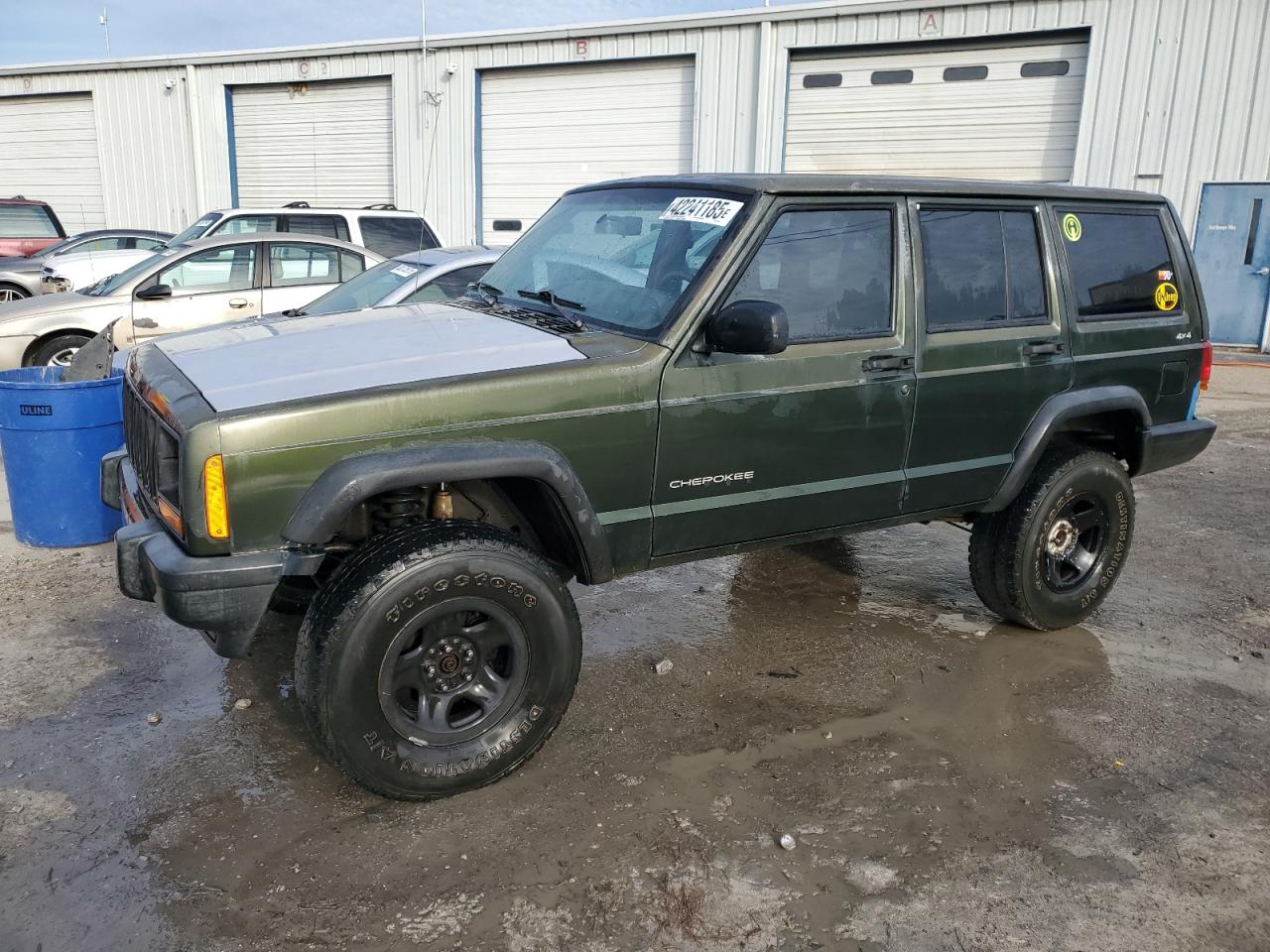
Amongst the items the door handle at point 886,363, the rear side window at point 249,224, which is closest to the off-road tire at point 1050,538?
the door handle at point 886,363

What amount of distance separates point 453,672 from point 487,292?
177 cm

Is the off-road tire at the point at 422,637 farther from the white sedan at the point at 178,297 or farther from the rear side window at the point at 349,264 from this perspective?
the rear side window at the point at 349,264

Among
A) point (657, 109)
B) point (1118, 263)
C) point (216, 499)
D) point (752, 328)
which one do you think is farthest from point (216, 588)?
point (657, 109)

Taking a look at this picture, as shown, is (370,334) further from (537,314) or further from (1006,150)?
(1006,150)

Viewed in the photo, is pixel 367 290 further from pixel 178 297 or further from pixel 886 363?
pixel 886 363

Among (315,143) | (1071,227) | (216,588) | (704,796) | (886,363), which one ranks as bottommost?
(704,796)

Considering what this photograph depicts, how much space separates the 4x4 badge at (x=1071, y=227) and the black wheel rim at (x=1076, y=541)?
47.1 inches

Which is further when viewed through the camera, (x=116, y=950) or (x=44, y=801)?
(x=44, y=801)

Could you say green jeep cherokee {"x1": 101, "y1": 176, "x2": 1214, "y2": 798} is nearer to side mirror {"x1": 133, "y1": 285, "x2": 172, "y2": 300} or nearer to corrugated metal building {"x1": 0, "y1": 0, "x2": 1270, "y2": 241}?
side mirror {"x1": 133, "y1": 285, "x2": 172, "y2": 300}

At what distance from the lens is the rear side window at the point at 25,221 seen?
1612 cm

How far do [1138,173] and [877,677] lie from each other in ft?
44.3

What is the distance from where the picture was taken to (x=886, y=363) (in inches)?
149

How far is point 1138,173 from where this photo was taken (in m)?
14.7

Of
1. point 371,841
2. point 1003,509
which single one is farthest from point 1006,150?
point 371,841
